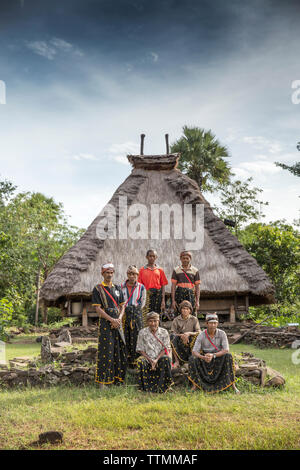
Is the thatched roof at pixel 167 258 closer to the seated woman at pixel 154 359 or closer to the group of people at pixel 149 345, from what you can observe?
the group of people at pixel 149 345

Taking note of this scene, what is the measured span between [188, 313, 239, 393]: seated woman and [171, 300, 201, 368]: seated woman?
1.21 feet

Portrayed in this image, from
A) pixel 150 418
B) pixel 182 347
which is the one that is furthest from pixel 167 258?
pixel 150 418

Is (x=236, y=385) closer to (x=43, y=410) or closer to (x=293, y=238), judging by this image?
(x=43, y=410)

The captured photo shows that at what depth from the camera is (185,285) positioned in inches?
290

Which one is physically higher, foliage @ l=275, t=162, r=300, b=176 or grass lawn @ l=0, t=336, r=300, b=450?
foliage @ l=275, t=162, r=300, b=176

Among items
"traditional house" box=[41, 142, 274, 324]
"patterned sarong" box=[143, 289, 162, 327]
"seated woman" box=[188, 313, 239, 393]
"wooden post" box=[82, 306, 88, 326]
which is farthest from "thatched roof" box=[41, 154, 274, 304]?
"seated woman" box=[188, 313, 239, 393]

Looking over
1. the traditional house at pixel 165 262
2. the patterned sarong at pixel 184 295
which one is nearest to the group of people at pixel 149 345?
the patterned sarong at pixel 184 295

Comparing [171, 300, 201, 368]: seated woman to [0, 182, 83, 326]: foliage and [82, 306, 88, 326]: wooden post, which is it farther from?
[0, 182, 83, 326]: foliage

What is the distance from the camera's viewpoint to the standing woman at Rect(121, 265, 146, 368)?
648cm

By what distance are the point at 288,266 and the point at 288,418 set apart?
493 inches

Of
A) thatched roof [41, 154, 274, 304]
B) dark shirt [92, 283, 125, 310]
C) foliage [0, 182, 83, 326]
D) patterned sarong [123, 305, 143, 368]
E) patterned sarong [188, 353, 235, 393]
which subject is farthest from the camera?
foliage [0, 182, 83, 326]

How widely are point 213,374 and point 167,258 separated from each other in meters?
6.03

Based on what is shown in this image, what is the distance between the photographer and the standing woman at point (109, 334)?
6023 mm
